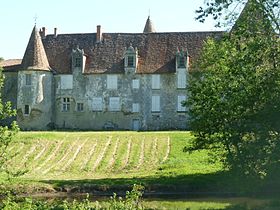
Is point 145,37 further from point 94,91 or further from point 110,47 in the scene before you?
point 94,91

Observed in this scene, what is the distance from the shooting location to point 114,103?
52.9m

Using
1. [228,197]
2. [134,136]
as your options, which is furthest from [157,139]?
[228,197]

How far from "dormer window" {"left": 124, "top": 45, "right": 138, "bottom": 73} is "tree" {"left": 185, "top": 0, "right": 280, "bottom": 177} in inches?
1069

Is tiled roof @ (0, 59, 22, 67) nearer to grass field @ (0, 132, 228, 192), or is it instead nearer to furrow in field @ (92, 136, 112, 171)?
grass field @ (0, 132, 228, 192)

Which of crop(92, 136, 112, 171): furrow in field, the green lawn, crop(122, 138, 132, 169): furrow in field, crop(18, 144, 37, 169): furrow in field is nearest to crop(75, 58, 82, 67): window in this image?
the green lawn

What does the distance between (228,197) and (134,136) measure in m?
17.4

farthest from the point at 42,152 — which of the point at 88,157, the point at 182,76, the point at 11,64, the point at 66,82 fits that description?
the point at 11,64

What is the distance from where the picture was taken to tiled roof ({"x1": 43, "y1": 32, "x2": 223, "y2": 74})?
5303cm

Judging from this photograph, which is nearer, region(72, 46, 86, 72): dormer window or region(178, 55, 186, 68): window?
region(178, 55, 186, 68): window

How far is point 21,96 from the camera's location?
52.4 m

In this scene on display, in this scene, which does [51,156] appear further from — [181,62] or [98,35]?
[98,35]

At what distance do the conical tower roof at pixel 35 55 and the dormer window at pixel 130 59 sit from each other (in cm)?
788

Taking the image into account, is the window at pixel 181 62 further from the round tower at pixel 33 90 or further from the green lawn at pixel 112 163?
the round tower at pixel 33 90

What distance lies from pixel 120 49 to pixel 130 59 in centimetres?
226
